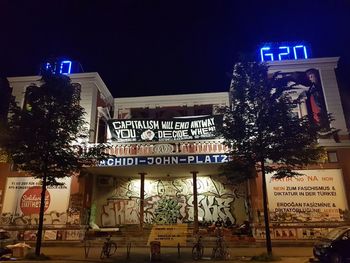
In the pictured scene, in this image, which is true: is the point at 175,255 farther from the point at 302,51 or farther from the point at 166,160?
the point at 302,51

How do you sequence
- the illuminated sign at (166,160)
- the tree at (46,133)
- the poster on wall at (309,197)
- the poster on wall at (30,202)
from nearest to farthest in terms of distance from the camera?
the tree at (46,133) → the poster on wall at (309,197) → the illuminated sign at (166,160) → the poster on wall at (30,202)

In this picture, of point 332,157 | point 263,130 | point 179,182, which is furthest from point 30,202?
point 332,157

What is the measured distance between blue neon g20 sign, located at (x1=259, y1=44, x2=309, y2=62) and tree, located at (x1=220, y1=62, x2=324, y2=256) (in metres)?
10.5

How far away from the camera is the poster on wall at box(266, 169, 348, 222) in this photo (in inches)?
734

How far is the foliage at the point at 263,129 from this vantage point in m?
13.9

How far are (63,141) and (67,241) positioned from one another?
732cm

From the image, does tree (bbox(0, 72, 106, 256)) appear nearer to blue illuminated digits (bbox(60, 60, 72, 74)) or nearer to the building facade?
the building facade

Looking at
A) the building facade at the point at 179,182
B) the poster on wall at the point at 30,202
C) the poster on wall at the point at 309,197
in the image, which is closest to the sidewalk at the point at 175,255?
the building facade at the point at 179,182

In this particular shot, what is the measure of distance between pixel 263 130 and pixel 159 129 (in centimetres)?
964

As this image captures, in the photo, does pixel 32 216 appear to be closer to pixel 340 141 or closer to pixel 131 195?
pixel 131 195

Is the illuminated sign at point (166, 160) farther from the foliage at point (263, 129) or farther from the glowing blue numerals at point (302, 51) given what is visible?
the glowing blue numerals at point (302, 51)

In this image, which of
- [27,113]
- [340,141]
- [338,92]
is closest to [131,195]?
[27,113]

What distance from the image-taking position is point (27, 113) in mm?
15102

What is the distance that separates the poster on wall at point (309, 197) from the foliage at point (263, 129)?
16.7 feet
